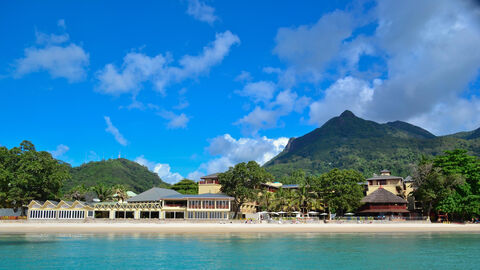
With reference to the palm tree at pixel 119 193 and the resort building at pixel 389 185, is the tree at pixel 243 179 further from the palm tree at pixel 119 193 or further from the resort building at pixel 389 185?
the palm tree at pixel 119 193

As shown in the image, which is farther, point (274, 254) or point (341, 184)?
point (341, 184)

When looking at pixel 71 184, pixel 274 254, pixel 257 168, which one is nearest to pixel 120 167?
pixel 71 184

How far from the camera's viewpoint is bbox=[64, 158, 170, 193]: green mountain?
12798 centimetres

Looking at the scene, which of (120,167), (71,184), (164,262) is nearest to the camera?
(164,262)

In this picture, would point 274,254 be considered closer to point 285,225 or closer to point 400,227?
point 285,225

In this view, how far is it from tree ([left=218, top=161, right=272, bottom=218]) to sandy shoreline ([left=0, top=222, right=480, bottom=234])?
430 inches

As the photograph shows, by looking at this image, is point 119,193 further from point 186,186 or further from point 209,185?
point 186,186

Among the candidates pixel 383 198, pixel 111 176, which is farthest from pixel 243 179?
pixel 111 176

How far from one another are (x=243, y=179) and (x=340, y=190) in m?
15.9

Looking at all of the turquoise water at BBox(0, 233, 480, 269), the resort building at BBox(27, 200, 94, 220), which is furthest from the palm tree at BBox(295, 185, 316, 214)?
the resort building at BBox(27, 200, 94, 220)

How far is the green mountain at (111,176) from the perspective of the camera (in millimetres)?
127981

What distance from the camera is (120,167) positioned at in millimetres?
151625

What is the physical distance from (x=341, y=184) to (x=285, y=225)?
14.0m

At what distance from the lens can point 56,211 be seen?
60.1 m
